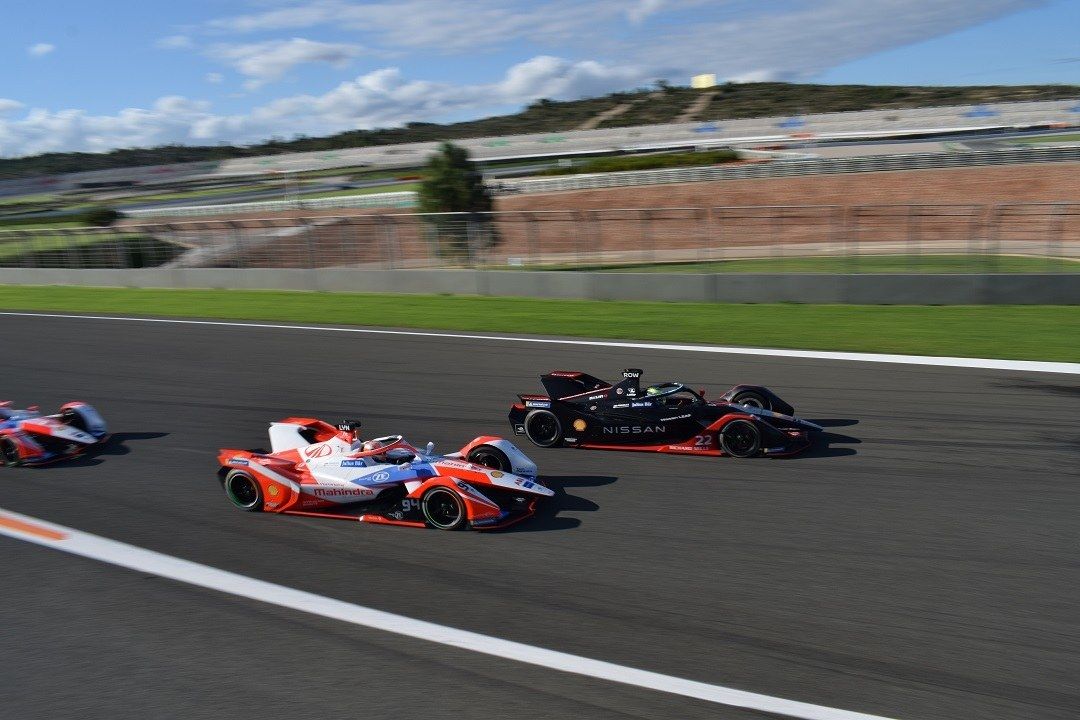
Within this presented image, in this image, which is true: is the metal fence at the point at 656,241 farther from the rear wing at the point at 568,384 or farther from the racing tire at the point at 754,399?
the rear wing at the point at 568,384

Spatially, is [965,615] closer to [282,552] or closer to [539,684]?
[539,684]

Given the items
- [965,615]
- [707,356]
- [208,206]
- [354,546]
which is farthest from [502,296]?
[208,206]

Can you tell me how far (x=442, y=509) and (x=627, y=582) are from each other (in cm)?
192

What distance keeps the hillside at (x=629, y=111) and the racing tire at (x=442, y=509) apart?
74.6m

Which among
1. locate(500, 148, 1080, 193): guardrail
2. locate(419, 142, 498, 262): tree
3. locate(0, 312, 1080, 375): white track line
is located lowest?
locate(0, 312, 1080, 375): white track line

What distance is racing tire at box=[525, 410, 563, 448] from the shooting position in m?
9.77

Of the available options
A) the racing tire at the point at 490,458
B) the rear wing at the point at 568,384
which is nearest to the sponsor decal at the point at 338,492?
the racing tire at the point at 490,458

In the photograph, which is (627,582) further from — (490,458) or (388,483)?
(388,483)

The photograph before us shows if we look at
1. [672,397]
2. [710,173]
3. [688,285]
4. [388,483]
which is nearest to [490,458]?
[388,483]

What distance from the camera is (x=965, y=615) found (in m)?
5.77

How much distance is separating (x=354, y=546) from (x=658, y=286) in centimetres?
1402

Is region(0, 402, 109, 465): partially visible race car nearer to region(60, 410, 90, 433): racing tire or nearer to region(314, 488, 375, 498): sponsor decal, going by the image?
region(60, 410, 90, 433): racing tire

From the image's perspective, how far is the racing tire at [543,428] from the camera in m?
9.77

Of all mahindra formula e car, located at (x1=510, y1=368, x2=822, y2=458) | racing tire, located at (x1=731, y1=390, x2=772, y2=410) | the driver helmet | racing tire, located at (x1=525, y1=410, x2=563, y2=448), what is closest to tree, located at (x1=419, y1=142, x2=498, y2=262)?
racing tire, located at (x1=525, y1=410, x2=563, y2=448)
